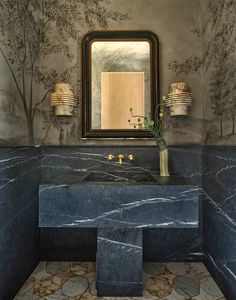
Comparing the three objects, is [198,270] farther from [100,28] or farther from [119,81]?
[100,28]

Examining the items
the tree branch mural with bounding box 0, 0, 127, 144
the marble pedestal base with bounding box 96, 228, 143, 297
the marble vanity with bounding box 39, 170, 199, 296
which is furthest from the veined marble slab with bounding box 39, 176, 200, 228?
the tree branch mural with bounding box 0, 0, 127, 144

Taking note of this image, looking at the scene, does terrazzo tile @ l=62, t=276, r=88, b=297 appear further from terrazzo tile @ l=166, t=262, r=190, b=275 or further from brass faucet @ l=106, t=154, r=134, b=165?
brass faucet @ l=106, t=154, r=134, b=165

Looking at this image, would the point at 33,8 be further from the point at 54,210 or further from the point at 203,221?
→ the point at 203,221

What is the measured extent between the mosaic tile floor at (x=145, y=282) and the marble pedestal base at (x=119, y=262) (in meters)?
0.08

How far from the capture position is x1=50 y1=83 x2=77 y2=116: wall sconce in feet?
5.75

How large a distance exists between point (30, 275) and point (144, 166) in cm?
119

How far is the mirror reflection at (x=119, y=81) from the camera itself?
1807 mm

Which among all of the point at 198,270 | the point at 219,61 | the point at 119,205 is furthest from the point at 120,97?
the point at 198,270

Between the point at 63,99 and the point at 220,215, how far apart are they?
1.42 meters

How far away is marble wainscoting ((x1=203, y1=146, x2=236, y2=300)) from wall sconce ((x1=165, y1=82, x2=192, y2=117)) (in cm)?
36

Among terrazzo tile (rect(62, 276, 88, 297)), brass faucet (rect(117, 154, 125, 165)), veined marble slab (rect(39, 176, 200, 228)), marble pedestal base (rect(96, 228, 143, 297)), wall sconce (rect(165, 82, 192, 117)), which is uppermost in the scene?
wall sconce (rect(165, 82, 192, 117))

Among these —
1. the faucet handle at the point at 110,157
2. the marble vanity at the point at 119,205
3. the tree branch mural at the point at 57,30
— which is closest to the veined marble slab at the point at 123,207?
the marble vanity at the point at 119,205

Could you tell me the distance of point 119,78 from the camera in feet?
5.92

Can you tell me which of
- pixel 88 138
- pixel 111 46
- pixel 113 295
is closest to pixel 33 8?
pixel 111 46
